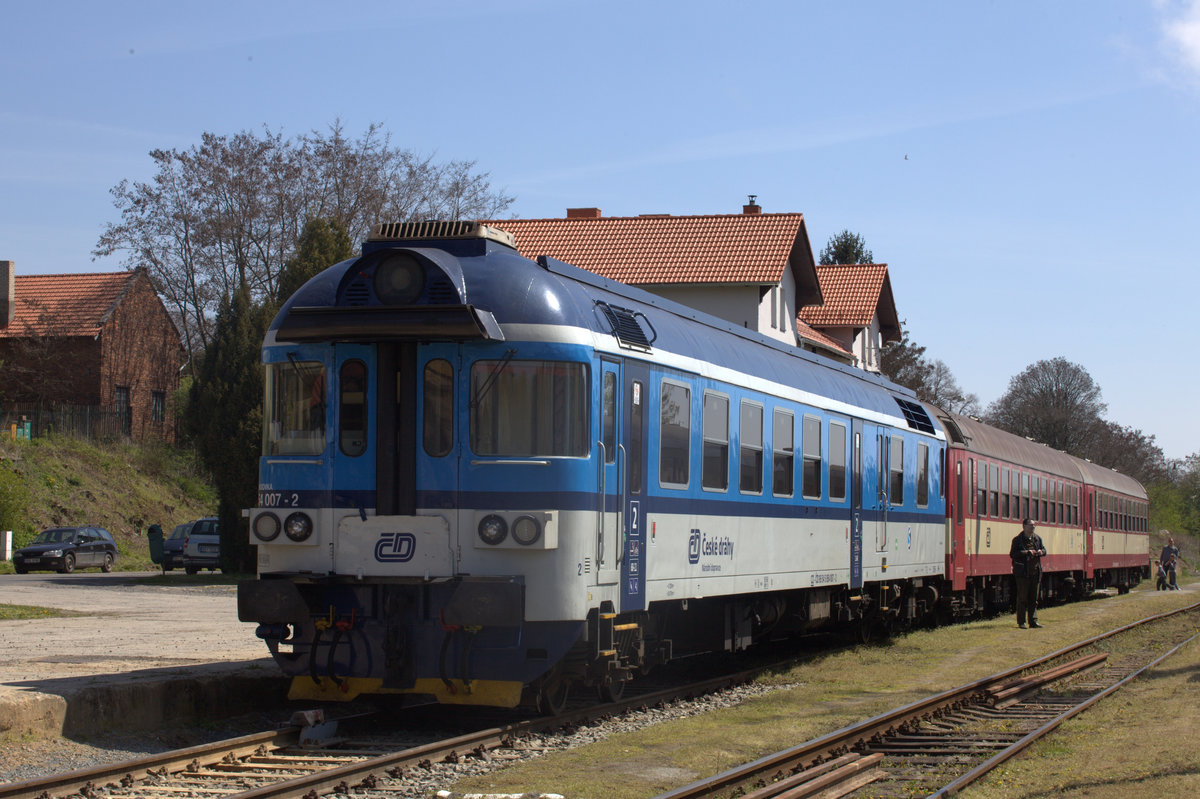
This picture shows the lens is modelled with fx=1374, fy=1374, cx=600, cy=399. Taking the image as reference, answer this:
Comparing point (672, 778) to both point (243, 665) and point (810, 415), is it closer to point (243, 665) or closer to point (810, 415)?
point (243, 665)

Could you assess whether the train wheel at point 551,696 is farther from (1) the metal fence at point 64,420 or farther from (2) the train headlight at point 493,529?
(1) the metal fence at point 64,420

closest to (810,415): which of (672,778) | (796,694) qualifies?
(796,694)

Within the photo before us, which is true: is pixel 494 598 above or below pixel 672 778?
above

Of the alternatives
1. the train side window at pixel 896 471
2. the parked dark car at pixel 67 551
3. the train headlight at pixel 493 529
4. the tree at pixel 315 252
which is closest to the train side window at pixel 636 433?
the train headlight at pixel 493 529

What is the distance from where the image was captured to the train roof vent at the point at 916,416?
61.4 ft

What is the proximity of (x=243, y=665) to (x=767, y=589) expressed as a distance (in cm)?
480

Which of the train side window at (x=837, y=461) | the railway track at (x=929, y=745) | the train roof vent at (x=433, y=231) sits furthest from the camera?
the train side window at (x=837, y=461)

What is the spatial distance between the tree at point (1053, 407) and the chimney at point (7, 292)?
58.4 m

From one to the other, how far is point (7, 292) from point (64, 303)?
2205mm

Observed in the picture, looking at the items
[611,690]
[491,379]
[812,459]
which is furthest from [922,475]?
[491,379]

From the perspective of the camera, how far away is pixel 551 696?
32.4ft

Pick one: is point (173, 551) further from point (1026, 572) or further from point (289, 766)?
point (289, 766)

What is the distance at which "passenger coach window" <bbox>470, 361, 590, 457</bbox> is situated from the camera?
30.5 ft

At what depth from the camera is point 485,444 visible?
366 inches
